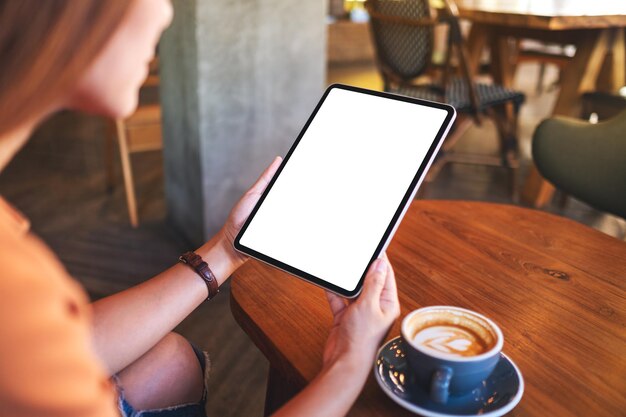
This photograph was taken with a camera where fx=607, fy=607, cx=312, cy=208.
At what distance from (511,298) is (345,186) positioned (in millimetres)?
281

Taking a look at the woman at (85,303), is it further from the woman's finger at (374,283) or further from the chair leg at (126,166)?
the chair leg at (126,166)

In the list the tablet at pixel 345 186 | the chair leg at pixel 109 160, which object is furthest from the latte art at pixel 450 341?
the chair leg at pixel 109 160

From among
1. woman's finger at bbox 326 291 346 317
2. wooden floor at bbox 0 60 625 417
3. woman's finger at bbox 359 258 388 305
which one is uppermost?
woman's finger at bbox 359 258 388 305

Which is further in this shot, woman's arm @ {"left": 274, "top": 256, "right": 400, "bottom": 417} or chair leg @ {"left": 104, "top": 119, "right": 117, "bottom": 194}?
chair leg @ {"left": 104, "top": 119, "right": 117, "bottom": 194}

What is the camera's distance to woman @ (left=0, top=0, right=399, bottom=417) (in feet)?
1.37

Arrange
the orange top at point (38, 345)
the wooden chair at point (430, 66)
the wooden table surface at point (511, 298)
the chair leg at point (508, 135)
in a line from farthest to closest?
1. the chair leg at point (508, 135)
2. the wooden chair at point (430, 66)
3. the wooden table surface at point (511, 298)
4. the orange top at point (38, 345)

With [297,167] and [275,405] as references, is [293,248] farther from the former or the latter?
[275,405]

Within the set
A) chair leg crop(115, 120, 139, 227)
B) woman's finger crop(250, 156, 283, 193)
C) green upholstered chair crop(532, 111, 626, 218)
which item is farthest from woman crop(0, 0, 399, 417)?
chair leg crop(115, 120, 139, 227)

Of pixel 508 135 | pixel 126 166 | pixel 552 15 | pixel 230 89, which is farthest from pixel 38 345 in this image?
pixel 508 135

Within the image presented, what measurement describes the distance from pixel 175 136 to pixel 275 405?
153cm

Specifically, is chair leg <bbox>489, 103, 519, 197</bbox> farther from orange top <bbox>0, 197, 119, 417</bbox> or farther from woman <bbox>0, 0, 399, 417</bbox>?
orange top <bbox>0, 197, 119, 417</bbox>

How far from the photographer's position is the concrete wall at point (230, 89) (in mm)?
1978

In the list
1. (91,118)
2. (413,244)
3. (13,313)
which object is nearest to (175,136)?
(413,244)

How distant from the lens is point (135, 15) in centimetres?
53
